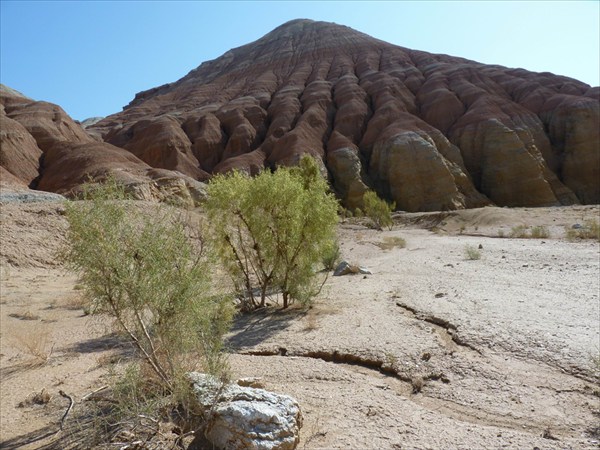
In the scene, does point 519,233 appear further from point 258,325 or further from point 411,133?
point 411,133

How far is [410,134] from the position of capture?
174 feet

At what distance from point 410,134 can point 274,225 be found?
45.7 meters

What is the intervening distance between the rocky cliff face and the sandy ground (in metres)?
36.9

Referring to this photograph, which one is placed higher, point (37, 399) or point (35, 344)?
point (35, 344)

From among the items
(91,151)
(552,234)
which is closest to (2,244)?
(91,151)

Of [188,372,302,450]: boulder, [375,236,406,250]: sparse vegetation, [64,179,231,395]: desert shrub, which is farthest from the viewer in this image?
[375,236,406,250]: sparse vegetation

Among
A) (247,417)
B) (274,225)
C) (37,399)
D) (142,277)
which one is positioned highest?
(142,277)

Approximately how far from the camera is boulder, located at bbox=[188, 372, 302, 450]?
4.27 m

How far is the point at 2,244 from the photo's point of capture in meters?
15.5

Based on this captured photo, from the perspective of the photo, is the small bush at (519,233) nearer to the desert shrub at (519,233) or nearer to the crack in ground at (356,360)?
the desert shrub at (519,233)

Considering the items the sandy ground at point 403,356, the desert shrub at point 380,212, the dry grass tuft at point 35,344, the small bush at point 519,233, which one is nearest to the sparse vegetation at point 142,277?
the sandy ground at point 403,356

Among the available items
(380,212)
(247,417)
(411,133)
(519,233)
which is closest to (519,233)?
(519,233)

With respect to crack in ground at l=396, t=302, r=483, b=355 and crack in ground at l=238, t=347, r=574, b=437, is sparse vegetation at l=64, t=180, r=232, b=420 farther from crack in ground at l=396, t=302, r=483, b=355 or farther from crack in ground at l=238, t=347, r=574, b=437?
crack in ground at l=396, t=302, r=483, b=355

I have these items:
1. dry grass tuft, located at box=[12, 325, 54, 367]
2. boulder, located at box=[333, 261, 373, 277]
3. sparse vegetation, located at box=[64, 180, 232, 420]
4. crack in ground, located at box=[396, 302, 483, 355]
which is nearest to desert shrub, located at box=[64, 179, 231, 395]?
sparse vegetation, located at box=[64, 180, 232, 420]
